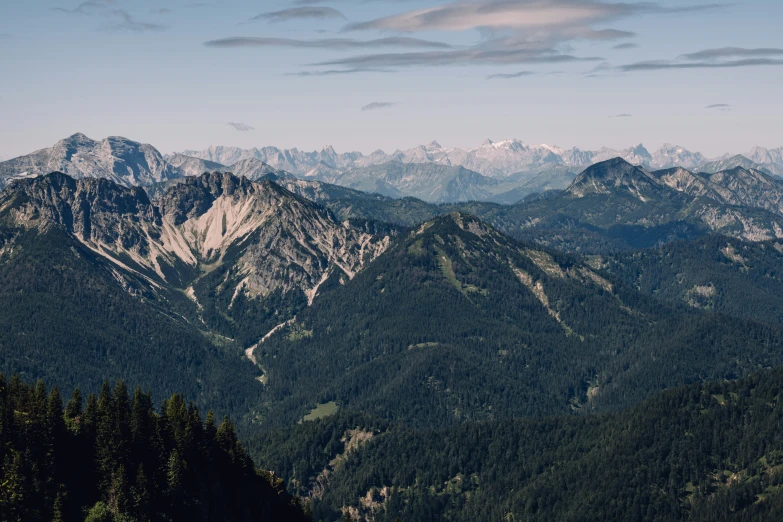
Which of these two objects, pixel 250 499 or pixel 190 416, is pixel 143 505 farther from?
pixel 250 499

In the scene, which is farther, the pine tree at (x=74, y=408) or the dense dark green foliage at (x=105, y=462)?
the pine tree at (x=74, y=408)

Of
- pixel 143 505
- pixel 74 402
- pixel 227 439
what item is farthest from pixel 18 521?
pixel 227 439

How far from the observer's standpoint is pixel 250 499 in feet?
648

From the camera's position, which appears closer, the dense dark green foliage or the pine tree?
the dense dark green foliage

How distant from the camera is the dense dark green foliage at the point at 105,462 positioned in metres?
155

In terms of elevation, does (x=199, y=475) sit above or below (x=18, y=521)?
below

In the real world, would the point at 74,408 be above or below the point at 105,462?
above

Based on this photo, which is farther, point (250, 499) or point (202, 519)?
point (250, 499)

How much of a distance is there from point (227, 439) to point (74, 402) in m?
32.7

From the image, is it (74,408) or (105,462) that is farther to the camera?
(74,408)

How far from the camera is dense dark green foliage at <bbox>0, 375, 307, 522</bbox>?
155 m

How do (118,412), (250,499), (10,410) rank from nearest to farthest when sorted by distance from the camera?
1. (10,410)
2. (118,412)
3. (250,499)

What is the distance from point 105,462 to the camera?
16450 centimetres

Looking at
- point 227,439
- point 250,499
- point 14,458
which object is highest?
point 14,458
